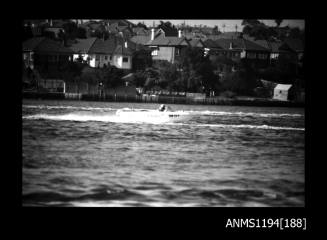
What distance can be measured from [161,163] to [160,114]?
352cm

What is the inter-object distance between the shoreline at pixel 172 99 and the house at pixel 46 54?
0.49m

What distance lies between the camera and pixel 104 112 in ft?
33.2

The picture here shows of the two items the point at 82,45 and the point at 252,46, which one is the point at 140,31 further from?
the point at 252,46

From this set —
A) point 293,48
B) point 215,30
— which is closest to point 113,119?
point 215,30

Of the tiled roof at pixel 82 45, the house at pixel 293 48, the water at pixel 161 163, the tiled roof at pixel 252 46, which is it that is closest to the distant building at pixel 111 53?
the tiled roof at pixel 82 45

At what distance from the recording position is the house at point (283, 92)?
796cm

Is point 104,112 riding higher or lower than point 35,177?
higher

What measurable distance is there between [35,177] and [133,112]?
132 inches

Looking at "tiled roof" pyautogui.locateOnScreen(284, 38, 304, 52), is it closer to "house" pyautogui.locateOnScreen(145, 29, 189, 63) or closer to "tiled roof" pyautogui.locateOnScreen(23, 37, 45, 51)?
"house" pyautogui.locateOnScreen(145, 29, 189, 63)

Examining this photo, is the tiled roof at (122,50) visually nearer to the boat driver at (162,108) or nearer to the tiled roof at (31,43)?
the tiled roof at (31,43)

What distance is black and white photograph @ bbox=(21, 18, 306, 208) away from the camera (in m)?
6.29

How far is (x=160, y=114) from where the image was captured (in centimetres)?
1050
